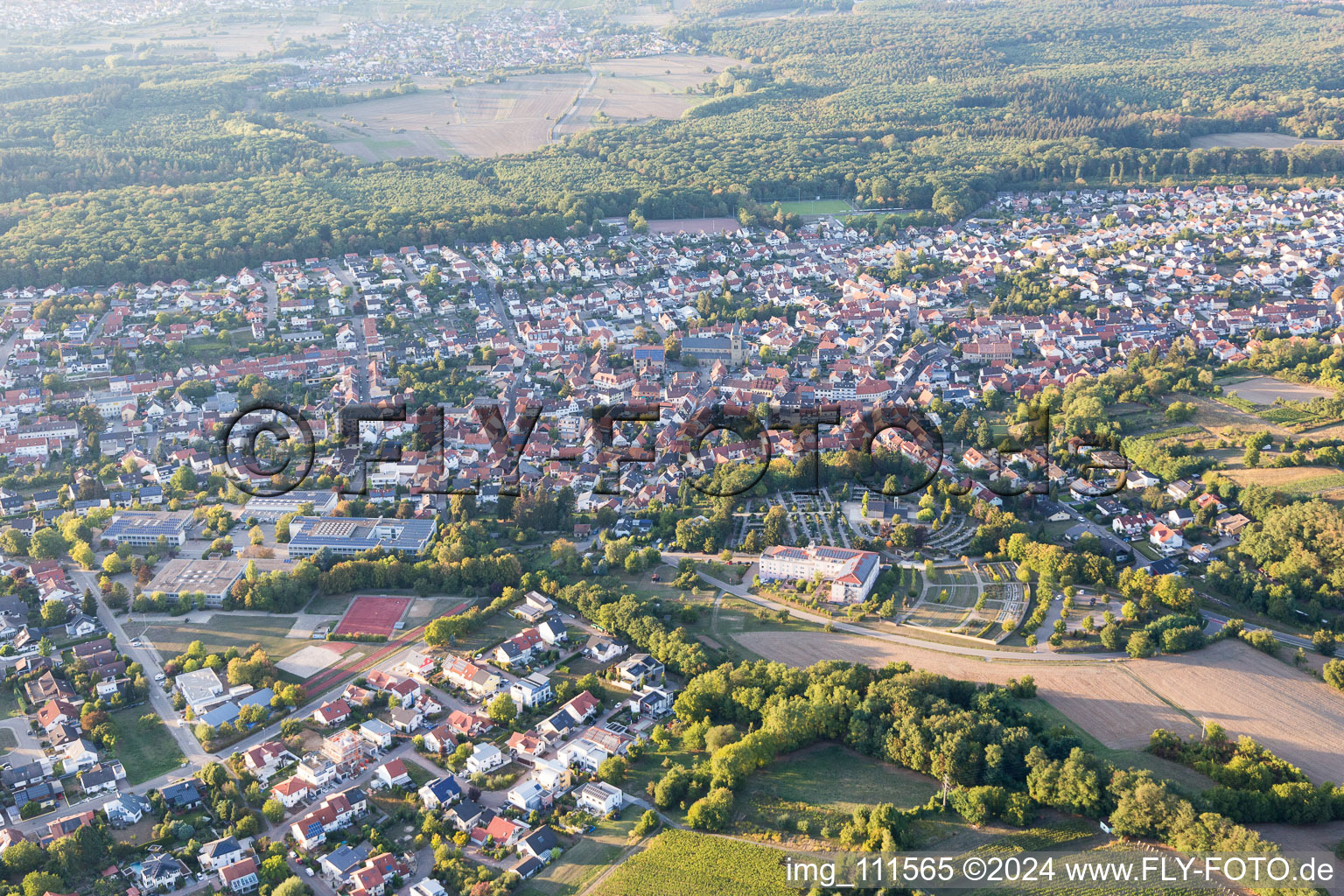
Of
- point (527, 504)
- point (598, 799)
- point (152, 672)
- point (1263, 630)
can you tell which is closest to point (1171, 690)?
point (1263, 630)

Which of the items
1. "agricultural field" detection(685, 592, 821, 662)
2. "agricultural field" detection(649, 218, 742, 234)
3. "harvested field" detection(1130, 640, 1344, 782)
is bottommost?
"harvested field" detection(1130, 640, 1344, 782)

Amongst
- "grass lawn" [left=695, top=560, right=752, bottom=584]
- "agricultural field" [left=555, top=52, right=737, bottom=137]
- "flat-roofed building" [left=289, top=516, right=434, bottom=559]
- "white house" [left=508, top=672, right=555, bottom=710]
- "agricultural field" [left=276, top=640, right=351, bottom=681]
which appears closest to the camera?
"white house" [left=508, top=672, right=555, bottom=710]

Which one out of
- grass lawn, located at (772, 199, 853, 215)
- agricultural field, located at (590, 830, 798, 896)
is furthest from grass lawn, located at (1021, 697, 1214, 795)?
grass lawn, located at (772, 199, 853, 215)

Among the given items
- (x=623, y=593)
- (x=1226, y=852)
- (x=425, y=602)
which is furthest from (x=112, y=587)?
(x=1226, y=852)

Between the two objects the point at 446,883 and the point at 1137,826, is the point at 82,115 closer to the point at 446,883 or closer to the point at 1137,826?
the point at 446,883

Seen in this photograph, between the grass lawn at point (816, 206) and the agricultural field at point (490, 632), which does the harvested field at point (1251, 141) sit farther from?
the agricultural field at point (490, 632)

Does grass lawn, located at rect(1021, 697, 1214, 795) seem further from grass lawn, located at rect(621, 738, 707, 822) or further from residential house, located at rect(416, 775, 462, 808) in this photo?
residential house, located at rect(416, 775, 462, 808)
